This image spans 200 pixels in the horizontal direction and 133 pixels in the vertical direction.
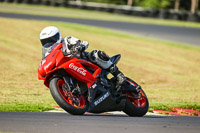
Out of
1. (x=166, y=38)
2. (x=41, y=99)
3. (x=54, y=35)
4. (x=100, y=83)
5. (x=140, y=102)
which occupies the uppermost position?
(x=54, y=35)

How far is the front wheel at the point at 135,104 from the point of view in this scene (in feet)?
24.6

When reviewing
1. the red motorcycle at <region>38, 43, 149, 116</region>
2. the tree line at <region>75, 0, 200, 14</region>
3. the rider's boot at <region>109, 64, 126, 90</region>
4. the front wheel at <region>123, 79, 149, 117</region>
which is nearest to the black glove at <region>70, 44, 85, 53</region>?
the red motorcycle at <region>38, 43, 149, 116</region>

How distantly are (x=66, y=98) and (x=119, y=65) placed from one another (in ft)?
31.1

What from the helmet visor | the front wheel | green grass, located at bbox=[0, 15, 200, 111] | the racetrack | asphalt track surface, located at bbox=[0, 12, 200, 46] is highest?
the helmet visor

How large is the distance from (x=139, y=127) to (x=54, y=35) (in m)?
2.31

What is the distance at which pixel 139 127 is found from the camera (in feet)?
19.0

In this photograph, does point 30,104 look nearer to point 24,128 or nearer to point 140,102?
point 140,102

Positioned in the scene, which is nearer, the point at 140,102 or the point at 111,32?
the point at 140,102

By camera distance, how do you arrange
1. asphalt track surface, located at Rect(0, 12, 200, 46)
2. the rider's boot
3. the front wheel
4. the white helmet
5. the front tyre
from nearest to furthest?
the front tyre → the white helmet → the rider's boot → the front wheel → asphalt track surface, located at Rect(0, 12, 200, 46)

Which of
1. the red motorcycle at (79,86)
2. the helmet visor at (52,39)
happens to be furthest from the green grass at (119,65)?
the helmet visor at (52,39)

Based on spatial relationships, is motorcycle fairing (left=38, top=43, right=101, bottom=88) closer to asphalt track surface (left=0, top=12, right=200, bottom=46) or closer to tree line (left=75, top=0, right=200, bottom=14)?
asphalt track surface (left=0, top=12, right=200, bottom=46)

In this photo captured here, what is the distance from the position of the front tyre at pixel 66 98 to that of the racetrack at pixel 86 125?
0.16 meters

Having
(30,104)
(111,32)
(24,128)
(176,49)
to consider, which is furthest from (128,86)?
(111,32)

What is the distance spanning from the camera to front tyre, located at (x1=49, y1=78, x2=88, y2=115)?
21.3ft
